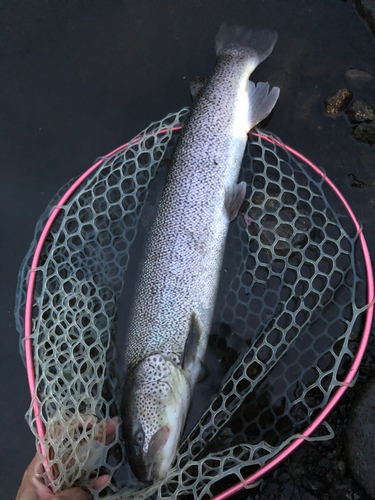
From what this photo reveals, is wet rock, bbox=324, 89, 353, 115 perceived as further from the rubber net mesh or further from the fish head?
the fish head

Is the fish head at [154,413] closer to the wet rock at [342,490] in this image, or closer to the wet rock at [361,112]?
the wet rock at [342,490]

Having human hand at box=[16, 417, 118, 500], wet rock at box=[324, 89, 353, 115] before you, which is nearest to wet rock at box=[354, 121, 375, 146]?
wet rock at box=[324, 89, 353, 115]

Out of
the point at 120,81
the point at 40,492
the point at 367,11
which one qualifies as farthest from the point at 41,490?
the point at 367,11

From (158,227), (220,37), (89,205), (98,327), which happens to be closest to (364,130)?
(220,37)

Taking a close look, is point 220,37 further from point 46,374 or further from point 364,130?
point 46,374

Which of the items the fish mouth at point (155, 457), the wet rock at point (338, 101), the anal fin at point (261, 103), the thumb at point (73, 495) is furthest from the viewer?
the wet rock at point (338, 101)

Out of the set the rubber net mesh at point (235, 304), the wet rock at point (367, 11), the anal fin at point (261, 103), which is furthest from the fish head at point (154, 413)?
the wet rock at point (367, 11)
